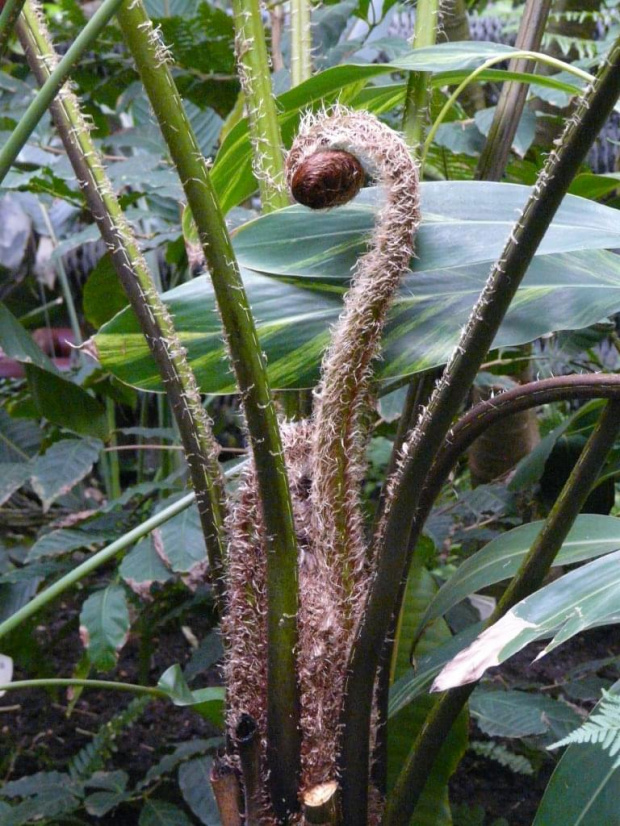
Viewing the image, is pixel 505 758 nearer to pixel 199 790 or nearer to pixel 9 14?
pixel 199 790

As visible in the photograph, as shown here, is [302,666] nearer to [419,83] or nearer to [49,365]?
[419,83]

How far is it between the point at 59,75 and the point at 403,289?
299 millimetres

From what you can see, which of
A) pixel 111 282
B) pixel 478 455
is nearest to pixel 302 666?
pixel 478 455

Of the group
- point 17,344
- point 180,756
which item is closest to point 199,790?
point 180,756

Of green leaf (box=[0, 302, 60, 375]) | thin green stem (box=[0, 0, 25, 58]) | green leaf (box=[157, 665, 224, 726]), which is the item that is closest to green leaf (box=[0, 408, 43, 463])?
green leaf (box=[0, 302, 60, 375])

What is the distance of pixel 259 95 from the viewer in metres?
Answer: 0.57

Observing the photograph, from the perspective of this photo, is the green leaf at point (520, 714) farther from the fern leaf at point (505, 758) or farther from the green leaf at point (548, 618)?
the green leaf at point (548, 618)

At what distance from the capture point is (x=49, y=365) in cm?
112

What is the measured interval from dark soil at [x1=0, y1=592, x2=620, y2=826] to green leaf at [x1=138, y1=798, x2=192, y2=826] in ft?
Answer: 0.33

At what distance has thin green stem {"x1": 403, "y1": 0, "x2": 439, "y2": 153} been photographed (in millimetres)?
626

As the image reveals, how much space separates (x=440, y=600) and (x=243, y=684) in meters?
0.18

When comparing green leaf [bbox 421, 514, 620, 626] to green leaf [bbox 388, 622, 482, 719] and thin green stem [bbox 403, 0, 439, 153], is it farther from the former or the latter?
thin green stem [bbox 403, 0, 439, 153]

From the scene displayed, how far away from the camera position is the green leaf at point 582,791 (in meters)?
0.49

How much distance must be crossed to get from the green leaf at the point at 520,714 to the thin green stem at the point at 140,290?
18.7 inches
